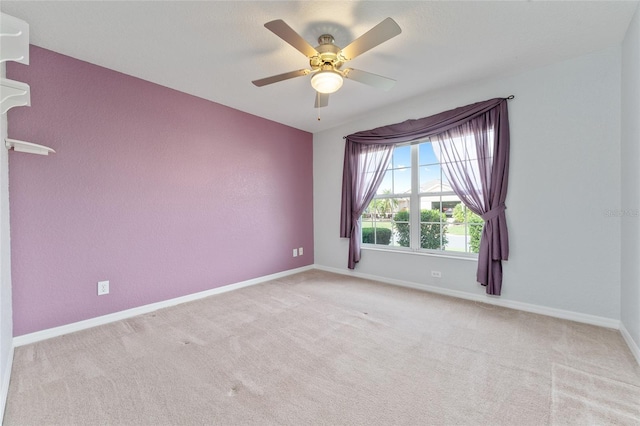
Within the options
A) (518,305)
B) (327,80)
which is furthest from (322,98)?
(518,305)

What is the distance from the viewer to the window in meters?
3.37

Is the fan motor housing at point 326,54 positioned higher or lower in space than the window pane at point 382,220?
higher

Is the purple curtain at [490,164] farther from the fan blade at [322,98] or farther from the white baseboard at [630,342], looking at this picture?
the fan blade at [322,98]

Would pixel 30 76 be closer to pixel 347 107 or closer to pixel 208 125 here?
pixel 208 125

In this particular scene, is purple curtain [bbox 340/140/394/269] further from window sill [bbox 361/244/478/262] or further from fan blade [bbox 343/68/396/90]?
fan blade [bbox 343/68/396/90]

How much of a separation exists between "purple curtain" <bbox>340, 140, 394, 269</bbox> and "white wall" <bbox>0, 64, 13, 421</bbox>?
3625 mm

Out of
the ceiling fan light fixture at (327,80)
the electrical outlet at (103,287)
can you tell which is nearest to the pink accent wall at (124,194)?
the electrical outlet at (103,287)

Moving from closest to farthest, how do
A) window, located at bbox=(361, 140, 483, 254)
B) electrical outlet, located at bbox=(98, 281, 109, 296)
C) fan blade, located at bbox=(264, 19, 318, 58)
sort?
fan blade, located at bbox=(264, 19, 318, 58)
electrical outlet, located at bbox=(98, 281, 109, 296)
window, located at bbox=(361, 140, 483, 254)

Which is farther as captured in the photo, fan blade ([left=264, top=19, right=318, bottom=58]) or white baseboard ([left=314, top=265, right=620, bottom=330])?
white baseboard ([left=314, top=265, right=620, bottom=330])

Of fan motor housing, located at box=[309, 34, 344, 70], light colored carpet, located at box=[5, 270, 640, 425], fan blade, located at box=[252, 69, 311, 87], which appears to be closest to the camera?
light colored carpet, located at box=[5, 270, 640, 425]

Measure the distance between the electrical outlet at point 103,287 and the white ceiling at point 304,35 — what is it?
2.16 meters

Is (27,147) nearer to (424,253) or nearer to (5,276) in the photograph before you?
(5,276)

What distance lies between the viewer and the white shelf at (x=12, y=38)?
135 cm

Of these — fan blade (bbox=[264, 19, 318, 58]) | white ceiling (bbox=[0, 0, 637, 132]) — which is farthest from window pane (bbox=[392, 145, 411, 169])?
fan blade (bbox=[264, 19, 318, 58])
